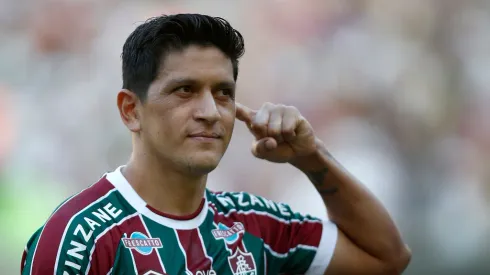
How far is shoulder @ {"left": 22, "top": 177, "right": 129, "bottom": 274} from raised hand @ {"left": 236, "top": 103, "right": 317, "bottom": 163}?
0.54m

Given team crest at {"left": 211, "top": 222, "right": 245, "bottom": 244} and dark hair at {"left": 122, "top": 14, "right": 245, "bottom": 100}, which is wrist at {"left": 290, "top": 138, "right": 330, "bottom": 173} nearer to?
team crest at {"left": 211, "top": 222, "right": 245, "bottom": 244}

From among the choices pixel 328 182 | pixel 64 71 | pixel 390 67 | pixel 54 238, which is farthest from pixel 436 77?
pixel 54 238

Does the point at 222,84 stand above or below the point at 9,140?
below

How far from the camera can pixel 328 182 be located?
2.74 m

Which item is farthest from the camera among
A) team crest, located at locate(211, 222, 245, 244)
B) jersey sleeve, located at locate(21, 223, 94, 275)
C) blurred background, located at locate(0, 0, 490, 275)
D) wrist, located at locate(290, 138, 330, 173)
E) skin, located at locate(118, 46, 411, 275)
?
A: blurred background, located at locate(0, 0, 490, 275)

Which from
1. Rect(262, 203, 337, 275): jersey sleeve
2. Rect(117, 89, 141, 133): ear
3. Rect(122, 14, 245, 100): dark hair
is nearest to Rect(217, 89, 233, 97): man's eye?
Rect(122, 14, 245, 100): dark hair

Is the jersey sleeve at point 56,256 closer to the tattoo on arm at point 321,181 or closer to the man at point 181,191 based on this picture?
the man at point 181,191

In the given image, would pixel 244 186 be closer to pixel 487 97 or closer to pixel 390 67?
pixel 390 67

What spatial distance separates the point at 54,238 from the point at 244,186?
4.02 m

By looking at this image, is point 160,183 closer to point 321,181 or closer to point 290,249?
point 290,249

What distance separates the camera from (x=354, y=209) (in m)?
2.71

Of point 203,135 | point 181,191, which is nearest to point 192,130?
point 203,135

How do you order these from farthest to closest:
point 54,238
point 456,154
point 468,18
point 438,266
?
1. point 468,18
2. point 456,154
3. point 438,266
4. point 54,238

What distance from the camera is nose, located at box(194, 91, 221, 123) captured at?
223 cm
